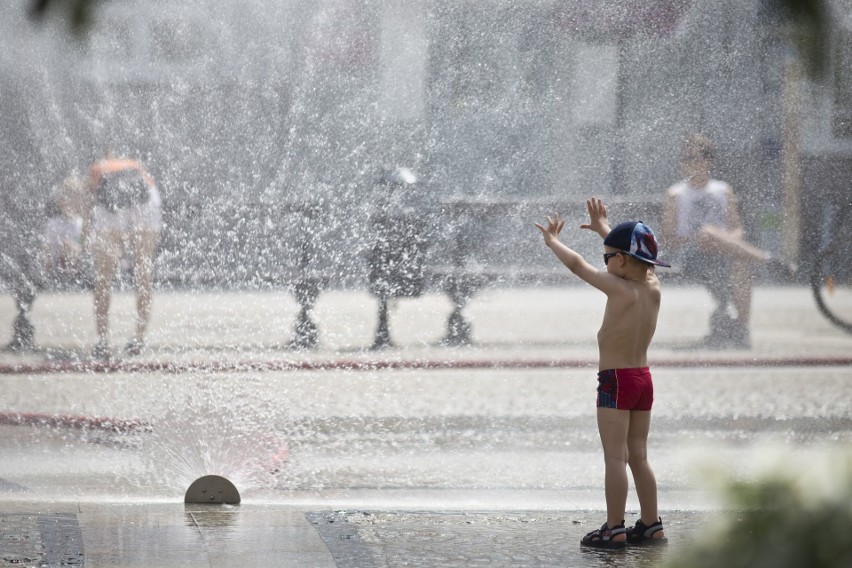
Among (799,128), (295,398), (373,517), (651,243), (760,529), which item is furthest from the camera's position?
(799,128)

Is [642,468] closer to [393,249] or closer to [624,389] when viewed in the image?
[624,389]

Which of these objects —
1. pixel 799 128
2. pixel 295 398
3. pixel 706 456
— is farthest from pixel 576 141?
pixel 706 456

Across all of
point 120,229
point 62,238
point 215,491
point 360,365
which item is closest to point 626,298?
point 215,491

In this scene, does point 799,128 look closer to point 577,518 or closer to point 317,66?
point 317,66

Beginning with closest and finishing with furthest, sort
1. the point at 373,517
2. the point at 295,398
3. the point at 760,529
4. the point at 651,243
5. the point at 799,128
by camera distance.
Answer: the point at 760,529 < the point at 651,243 < the point at 373,517 < the point at 295,398 < the point at 799,128

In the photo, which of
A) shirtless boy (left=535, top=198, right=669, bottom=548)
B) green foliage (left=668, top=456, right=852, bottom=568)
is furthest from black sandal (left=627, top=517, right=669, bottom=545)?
green foliage (left=668, top=456, right=852, bottom=568)

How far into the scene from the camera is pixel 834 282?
5.95m

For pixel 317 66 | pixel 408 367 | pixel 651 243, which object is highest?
pixel 317 66

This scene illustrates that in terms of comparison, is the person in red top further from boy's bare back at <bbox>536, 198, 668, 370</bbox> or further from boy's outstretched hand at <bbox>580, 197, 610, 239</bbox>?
boy's bare back at <bbox>536, 198, 668, 370</bbox>

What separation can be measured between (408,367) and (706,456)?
4765 mm

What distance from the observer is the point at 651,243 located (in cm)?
347

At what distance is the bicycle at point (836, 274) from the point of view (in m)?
5.85

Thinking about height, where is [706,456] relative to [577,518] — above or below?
above

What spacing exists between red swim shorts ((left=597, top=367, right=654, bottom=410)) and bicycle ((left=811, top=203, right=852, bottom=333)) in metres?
2.74
